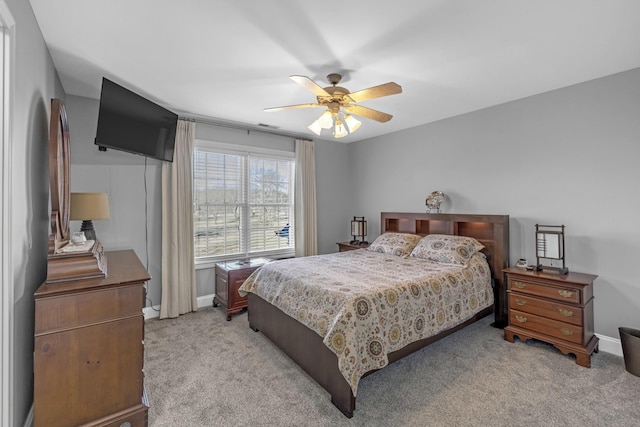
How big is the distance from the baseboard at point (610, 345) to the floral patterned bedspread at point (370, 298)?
3.15ft

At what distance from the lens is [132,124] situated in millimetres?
2707

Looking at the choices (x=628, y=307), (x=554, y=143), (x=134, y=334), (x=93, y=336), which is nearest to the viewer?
(x=93, y=336)

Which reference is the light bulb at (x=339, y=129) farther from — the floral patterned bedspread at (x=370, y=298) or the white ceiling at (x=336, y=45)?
the floral patterned bedspread at (x=370, y=298)

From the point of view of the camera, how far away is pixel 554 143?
10.1 feet

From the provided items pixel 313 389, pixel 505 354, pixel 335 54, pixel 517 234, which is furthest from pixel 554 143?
pixel 313 389

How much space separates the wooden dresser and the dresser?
329cm

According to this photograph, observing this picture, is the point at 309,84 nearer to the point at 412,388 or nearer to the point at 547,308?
the point at 412,388

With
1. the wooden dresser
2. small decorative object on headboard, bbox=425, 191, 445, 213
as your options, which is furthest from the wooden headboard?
the wooden dresser

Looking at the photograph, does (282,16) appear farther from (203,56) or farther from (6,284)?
(6,284)

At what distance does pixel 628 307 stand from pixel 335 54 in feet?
11.3

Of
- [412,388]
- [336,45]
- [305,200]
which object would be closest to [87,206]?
[336,45]

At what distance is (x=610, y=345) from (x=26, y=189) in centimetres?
477

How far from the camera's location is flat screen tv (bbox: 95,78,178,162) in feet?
7.97

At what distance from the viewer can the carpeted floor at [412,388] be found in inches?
73.6
